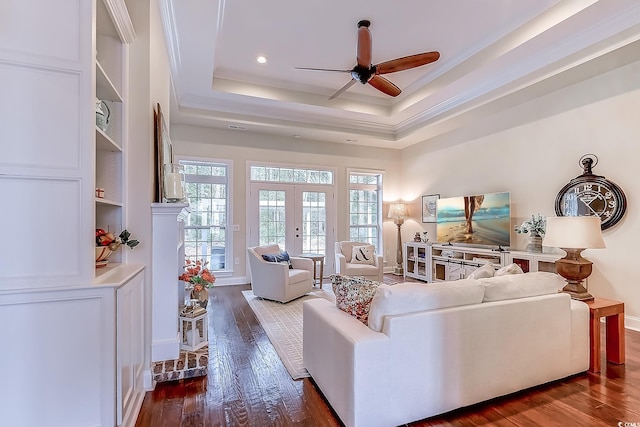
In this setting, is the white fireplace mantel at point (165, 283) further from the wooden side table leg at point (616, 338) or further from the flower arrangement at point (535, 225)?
the flower arrangement at point (535, 225)

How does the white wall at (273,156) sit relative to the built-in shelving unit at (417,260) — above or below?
above

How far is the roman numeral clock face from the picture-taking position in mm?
3641

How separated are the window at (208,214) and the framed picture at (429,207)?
405 centimetres

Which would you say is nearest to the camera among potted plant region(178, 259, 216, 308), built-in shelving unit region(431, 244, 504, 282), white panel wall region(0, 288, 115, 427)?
white panel wall region(0, 288, 115, 427)

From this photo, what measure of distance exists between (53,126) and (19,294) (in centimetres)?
79

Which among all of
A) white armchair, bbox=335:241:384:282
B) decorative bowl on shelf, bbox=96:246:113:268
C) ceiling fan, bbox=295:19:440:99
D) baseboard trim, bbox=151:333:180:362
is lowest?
baseboard trim, bbox=151:333:180:362

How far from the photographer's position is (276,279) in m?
4.54

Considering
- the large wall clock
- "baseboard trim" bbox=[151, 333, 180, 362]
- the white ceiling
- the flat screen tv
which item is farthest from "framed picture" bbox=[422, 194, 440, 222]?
"baseboard trim" bbox=[151, 333, 180, 362]

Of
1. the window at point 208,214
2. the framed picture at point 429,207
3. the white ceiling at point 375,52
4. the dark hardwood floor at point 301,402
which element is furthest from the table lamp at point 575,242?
the window at point 208,214

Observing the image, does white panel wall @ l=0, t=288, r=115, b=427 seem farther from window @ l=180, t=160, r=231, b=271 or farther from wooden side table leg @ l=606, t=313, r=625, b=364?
window @ l=180, t=160, r=231, b=271

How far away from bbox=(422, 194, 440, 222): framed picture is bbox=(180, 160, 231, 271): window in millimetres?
4052

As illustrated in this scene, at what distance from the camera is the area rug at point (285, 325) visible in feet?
8.87

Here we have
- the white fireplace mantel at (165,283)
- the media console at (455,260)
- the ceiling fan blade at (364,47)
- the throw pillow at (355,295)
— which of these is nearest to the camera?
the throw pillow at (355,295)

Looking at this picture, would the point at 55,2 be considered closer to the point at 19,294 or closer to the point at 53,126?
the point at 53,126
